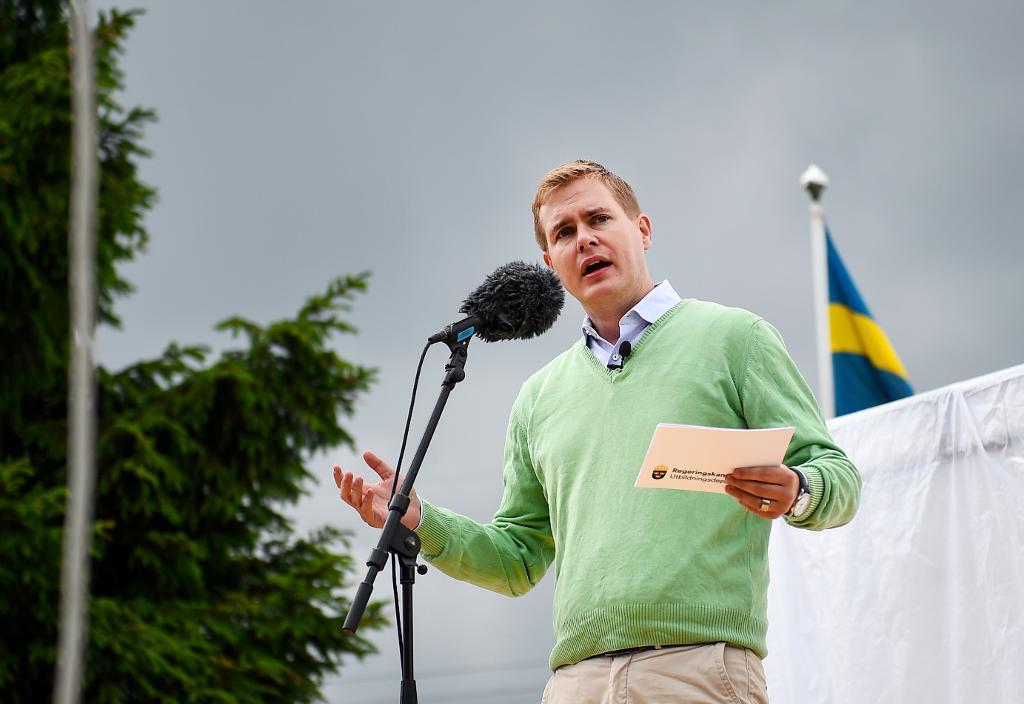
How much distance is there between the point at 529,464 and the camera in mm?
2244

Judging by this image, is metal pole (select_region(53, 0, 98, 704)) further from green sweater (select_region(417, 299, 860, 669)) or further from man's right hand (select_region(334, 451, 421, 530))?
green sweater (select_region(417, 299, 860, 669))

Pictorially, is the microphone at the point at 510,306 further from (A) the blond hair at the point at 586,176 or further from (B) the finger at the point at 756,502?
(B) the finger at the point at 756,502

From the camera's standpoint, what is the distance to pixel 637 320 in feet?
6.74

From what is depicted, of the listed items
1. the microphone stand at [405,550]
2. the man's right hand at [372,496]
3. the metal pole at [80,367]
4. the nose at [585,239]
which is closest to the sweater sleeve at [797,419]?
the nose at [585,239]

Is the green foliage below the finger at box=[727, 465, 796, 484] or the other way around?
the other way around

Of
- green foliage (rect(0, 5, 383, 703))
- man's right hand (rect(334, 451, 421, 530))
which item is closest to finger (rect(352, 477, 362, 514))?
man's right hand (rect(334, 451, 421, 530))

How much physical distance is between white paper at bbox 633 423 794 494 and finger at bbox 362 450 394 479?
600 millimetres

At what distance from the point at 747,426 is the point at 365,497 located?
678 mm

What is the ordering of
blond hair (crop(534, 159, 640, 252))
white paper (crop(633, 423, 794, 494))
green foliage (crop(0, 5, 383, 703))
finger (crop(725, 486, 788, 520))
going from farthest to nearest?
green foliage (crop(0, 5, 383, 703)) < blond hair (crop(534, 159, 640, 252)) < finger (crop(725, 486, 788, 520)) < white paper (crop(633, 423, 794, 494))

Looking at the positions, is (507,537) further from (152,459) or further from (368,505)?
(152,459)

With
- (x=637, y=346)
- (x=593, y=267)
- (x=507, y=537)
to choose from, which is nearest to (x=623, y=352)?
Answer: (x=637, y=346)

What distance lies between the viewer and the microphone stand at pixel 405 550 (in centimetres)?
180

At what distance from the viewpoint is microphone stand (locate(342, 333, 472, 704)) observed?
180cm

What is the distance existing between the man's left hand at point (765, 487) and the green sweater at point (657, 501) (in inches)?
3.3
